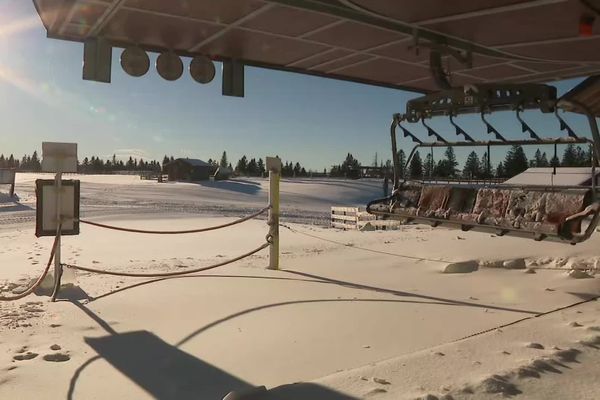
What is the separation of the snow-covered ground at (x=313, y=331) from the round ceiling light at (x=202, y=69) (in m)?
2.79

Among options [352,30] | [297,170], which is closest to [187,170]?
[297,170]

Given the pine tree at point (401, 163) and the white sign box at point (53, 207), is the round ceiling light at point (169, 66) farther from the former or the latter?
the pine tree at point (401, 163)

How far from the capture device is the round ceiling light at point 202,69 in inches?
267

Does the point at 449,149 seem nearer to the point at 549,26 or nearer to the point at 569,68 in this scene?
the point at 549,26

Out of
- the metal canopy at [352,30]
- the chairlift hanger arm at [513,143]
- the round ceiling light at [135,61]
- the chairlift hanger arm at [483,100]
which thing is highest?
the metal canopy at [352,30]

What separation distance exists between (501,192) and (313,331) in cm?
327

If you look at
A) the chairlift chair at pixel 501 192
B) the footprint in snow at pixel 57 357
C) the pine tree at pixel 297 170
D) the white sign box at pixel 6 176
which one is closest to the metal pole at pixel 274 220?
the chairlift chair at pixel 501 192

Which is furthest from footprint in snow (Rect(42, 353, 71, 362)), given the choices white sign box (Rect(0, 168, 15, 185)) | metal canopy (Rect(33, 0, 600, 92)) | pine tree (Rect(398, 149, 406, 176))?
white sign box (Rect(0, 168, 15, 185))

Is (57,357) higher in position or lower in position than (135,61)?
lower

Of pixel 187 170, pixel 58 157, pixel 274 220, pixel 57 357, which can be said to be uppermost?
pixel 187 170

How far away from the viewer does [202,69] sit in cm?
683

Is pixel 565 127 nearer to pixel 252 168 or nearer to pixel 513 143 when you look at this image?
pixel 513 143

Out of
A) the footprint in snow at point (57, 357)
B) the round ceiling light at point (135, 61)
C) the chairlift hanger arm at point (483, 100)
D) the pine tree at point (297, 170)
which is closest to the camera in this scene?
the footprint in snow at point (57, 357)

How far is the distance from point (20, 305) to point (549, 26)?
21.3ft
